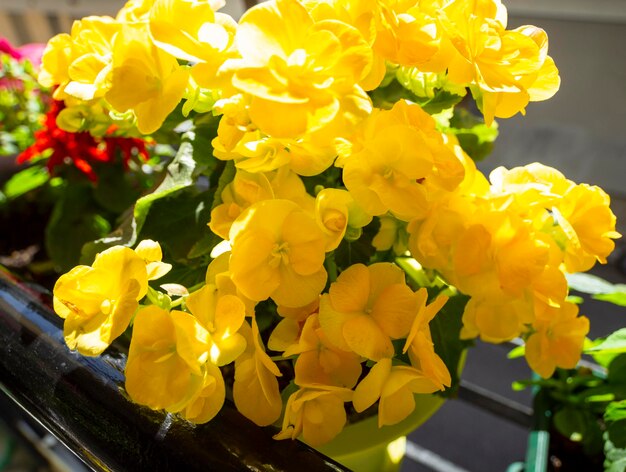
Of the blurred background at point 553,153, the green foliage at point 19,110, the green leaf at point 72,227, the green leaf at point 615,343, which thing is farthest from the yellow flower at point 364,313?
the green foliage at point 19,110

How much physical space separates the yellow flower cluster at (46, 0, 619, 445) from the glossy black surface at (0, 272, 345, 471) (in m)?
0.01

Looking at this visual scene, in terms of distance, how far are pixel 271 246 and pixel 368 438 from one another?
20cm

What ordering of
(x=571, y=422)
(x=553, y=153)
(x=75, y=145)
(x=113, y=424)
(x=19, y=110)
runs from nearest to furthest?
(x=113, y=424)
(x=571, y=422)
(x=75, y=145)
(x=19, y=110)
(x=553, y=153)

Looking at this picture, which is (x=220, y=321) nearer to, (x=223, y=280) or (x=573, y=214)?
(x=223, y=280)

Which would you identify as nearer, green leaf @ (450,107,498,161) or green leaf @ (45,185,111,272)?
green leaf @ (450,107,498,161)

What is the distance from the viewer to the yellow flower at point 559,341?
1.29 ft

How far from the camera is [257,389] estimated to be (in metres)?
0.29

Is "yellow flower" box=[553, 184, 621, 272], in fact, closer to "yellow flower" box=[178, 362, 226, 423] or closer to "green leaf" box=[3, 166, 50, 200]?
"yellow flower" box=[178, 362, 226, 423]

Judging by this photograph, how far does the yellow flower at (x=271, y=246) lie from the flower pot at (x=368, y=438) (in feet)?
0.53

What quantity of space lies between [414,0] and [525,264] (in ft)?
0.51

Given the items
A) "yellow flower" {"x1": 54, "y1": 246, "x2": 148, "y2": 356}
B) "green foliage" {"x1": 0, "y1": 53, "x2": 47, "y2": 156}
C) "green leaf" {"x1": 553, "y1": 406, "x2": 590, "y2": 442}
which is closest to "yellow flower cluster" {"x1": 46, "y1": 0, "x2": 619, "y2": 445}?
"yellow flower" {"x1": 54, "y1": 246, "x2": 148, "y2": 356}

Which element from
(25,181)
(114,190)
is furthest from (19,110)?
(114,190)

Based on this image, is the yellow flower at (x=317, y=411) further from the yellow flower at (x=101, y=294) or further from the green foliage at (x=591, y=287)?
the green foliage at (x=591, y=287)

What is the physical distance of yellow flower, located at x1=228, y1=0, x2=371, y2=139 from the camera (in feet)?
0.79
